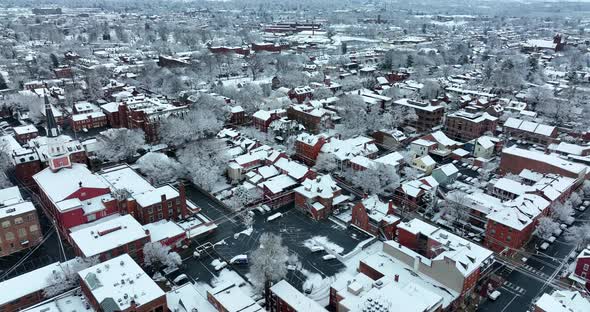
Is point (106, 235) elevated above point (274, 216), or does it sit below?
above

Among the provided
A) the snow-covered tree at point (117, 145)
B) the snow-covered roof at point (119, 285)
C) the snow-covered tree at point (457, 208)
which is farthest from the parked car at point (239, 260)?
the snow-covered tree at point (117, 145)

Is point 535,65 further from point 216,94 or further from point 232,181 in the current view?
point 232,181

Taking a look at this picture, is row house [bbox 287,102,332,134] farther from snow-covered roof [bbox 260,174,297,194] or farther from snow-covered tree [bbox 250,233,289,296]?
snow-covered tree [bbox 250,233,289,296]

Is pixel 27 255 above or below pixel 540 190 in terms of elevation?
below

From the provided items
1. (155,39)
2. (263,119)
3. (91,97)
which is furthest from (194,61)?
(155,39)

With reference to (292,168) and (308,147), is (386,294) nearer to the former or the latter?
(292,168)

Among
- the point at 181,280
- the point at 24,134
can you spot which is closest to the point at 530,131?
the point at 181,280
